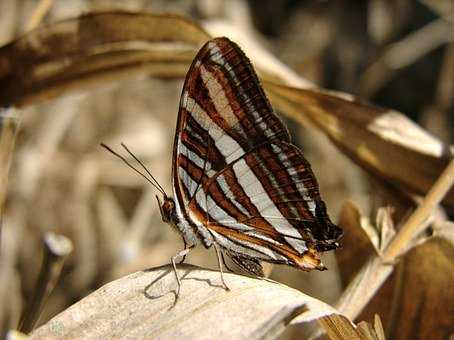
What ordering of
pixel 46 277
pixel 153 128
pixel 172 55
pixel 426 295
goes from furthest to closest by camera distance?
pixel 153 128
pixel 172 55
pixel 426 295
pixel 46 277

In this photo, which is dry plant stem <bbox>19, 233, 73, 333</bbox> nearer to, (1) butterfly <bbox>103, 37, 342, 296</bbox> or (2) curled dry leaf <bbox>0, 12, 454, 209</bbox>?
(1) butterfly <bbox>103, 37, 342, 296</bbox>

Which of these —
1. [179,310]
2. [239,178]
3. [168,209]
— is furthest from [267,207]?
[179,310]

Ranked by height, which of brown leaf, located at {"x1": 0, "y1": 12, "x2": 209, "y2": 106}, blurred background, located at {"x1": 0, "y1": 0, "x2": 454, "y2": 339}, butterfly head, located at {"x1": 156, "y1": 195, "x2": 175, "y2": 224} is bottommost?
blurred background, located at {"x1": 0, "y1": 0, "x2": 454, "y2": 339}

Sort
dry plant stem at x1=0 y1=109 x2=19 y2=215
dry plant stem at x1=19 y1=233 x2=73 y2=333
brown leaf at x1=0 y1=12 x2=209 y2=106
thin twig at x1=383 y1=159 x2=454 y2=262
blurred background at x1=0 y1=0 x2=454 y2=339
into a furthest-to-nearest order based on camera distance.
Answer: blurred background at x1=0 y1=0 x2=454 y2=339, brown leaf at x1=0 y1=12 x2=209 y2=106, dry plant stem at x1=0 y1=109 x2=19 y2=215, thin twig at x1=383 y1=159 x2=454 y2=262, dry plant stem at x1=19 y1=233 x2=73 y2=333

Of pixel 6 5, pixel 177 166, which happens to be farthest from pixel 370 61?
Result: pixel 177 166

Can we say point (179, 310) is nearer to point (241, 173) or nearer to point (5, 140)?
point (241, 173)

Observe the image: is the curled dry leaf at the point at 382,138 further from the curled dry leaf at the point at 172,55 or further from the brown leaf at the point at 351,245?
the brown leaf at the point at 351,245

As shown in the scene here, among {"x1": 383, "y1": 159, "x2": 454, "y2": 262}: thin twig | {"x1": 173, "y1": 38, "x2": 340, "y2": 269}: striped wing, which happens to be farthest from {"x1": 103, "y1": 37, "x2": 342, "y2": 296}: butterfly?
{"x1": 383, "y1": 159, "x2": 454, "y2": 262}: thin twig
